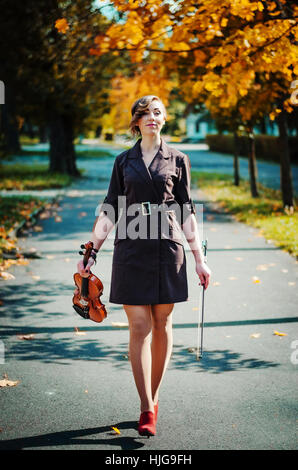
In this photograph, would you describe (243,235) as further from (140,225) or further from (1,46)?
(1,46)

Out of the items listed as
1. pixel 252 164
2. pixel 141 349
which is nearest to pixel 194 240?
pixel 141 349

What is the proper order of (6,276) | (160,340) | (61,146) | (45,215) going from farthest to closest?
(61,146) → (45,215) → (6,276) → (160,340)

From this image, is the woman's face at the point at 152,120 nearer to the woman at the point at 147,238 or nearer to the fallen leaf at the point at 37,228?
the woman at the point at 147,238

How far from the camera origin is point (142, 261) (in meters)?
3.76

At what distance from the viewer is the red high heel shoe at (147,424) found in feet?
12.1

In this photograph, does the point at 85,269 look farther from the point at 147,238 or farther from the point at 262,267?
the point at 262,267

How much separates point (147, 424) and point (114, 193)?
1391 mm

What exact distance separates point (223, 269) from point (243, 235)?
3.22 metres

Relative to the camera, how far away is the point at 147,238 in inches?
148

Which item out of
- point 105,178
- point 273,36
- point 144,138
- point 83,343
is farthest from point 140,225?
point 105,178

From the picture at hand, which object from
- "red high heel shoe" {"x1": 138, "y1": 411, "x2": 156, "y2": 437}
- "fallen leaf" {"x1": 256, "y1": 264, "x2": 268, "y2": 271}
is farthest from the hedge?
"red high heel shoe" {"x1": 138, "y1": 411, "x2": 156, "y2": 437}

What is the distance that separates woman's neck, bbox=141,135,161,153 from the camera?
12.5 ft

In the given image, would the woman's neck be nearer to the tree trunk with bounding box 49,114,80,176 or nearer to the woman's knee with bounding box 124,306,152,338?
the woman's knee with bounding box 124,306,152,338

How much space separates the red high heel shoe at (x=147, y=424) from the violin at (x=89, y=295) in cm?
66
